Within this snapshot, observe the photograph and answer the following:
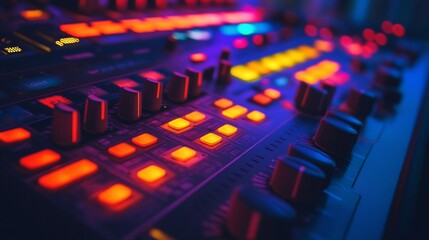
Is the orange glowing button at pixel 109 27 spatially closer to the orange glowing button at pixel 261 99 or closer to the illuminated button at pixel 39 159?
the orange glowing button at pixel 261 99

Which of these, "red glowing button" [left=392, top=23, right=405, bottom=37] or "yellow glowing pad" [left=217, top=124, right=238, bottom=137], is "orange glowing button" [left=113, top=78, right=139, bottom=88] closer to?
"yellow glowing pad" [left=217, top=124, right=238, bottom=137]

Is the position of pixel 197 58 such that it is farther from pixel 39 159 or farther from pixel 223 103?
pixel 39 159

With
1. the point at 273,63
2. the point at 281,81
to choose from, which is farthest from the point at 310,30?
the point at 281,81

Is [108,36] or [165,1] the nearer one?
[108,36]

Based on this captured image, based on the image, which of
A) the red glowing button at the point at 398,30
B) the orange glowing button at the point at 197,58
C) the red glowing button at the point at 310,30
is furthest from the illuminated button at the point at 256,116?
the red glowing button at the point at 398,30

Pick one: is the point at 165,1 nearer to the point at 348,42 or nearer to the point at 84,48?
the point at 84,48

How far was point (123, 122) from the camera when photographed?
2.79 feet

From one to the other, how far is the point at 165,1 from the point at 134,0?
0.61 feet

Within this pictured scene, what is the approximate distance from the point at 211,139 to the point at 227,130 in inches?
3.0

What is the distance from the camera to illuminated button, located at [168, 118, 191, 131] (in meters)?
0.87

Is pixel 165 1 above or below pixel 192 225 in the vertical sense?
above

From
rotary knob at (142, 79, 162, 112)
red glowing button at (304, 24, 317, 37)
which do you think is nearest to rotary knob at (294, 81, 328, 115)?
rotary knob at (142, 79, 162, 112)

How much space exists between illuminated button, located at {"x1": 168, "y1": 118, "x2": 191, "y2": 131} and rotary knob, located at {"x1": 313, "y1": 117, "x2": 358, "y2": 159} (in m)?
0.31

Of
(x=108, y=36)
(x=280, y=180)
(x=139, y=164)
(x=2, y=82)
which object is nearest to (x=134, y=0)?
(x=108, y=36)
